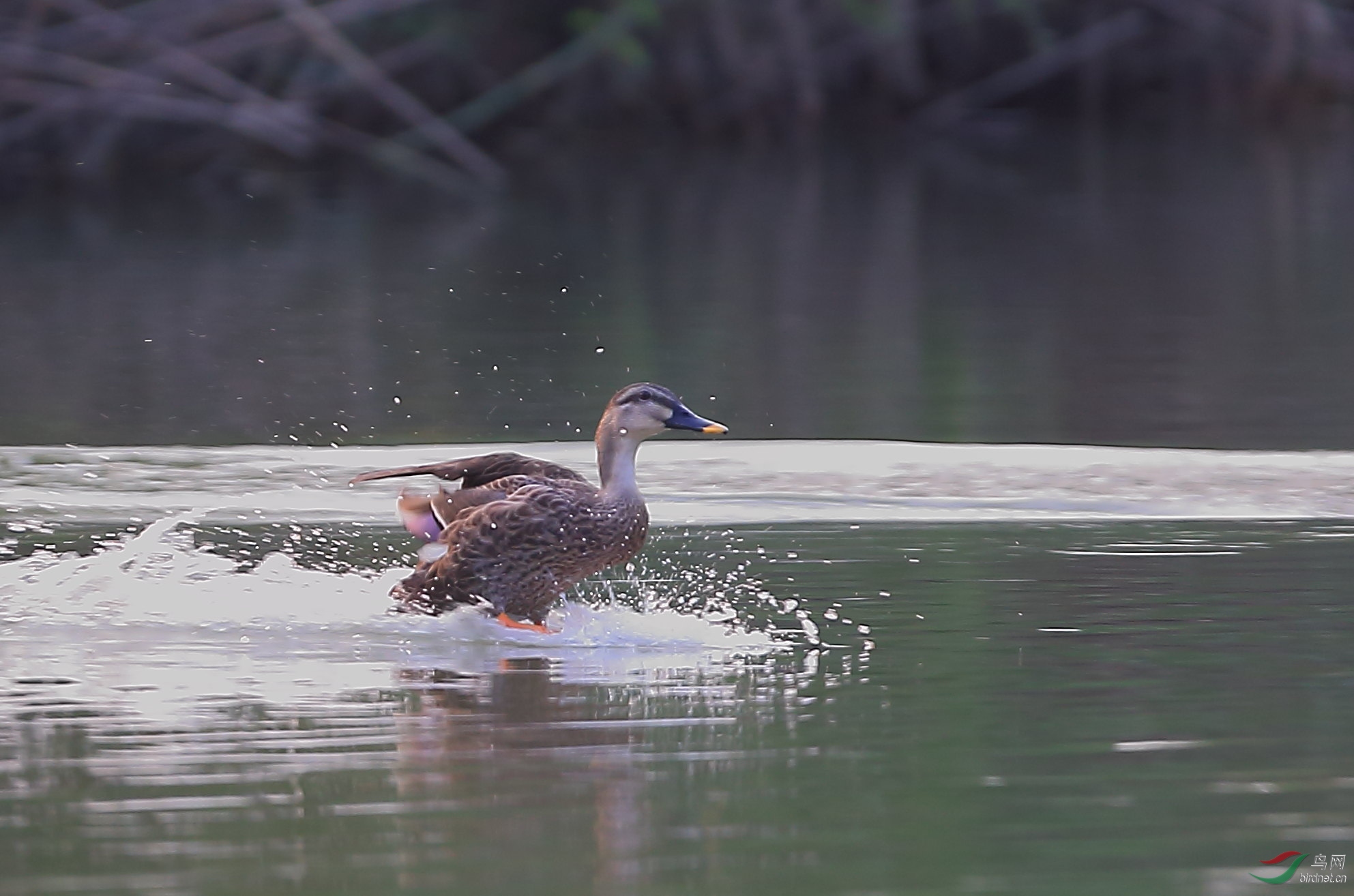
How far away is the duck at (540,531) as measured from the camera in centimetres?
716

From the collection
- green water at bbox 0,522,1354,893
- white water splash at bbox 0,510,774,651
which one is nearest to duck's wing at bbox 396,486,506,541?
white water splash at bbox 0,510,774,651

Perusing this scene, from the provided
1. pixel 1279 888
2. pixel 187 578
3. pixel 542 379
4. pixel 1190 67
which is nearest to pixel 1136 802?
pixel 1279 888

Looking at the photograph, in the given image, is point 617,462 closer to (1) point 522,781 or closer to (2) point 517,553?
(2) point 517,553

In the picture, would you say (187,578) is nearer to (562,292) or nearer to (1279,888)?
(1279,888)

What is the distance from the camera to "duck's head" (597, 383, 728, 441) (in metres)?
7.27

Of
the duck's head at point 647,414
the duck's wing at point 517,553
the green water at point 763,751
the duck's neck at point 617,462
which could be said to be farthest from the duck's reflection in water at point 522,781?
the duck's head at point 647,414

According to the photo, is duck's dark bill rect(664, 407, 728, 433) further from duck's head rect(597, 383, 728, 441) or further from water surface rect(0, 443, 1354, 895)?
water surface rect(0, 443, 1354, 895)

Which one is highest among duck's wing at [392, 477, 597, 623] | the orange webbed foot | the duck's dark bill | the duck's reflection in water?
the duck's dark bill

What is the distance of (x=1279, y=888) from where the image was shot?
14.6 ft

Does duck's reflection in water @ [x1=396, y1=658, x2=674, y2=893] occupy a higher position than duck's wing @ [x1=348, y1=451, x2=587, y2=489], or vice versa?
duck's wing @ [x1=348, y1=451, x2=587, y2=489]

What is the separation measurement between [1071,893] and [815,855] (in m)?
0.50

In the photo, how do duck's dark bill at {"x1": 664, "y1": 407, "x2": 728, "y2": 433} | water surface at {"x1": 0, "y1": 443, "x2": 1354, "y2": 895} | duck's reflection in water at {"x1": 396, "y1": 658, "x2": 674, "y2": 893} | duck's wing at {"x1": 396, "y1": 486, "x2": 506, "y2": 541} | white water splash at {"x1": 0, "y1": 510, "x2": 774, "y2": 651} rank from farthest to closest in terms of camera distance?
duck's wing at {"x1": 396, "y1": 486, "x2": 506, "y2": 541} → duck's dark bill at {"x1": 664, "y1": 407, "x2": 728, "y2": 433} → white water splash at {"x1": 0, "y1": 510, "x2": 774, "y2": 651} → water surface at {"x1": 0, "y1": 443, "x2": 1354, "y2": 895} → duck's reflection in water at {"x1": 396, "y1": 658, "x2": 674, "y2": 893}

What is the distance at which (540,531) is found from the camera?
715 cm

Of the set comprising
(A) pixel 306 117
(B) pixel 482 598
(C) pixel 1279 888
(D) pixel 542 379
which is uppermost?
(A) pixel 306 117
